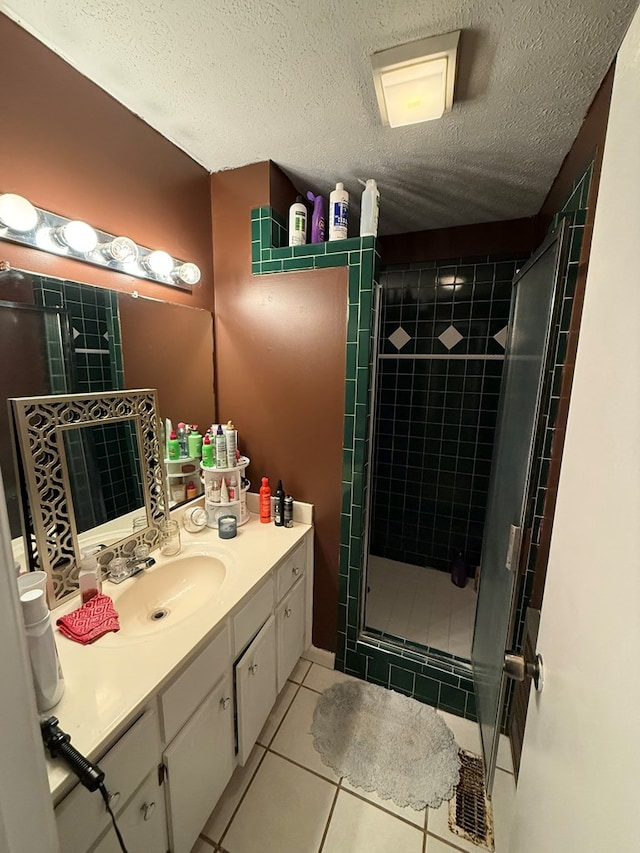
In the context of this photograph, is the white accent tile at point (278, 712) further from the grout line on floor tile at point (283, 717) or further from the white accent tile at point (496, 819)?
the white accent tile at point (496, 819)

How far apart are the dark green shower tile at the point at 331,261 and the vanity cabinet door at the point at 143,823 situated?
1724 millimetres

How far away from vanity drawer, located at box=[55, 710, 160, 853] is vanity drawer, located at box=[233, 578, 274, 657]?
0.32 m

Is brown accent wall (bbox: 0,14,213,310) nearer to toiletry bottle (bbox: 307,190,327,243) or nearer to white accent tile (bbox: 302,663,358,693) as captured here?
toiletry bottle (bbox: 307,190,327,243)

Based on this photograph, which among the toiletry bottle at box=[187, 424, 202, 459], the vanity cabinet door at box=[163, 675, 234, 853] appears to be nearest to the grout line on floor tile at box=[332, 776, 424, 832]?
the vanity cabinet door at box=[163, 675, 234, 853]

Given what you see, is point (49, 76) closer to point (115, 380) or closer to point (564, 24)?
point (115, 380)

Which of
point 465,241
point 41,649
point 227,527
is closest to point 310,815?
point 227,527

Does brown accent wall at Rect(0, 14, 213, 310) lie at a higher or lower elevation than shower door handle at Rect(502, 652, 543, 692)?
higher

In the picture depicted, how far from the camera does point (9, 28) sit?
0.88 metres

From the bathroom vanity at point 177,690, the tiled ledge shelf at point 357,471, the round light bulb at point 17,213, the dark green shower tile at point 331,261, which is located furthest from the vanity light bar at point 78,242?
the bathroom vanity at point 177,690

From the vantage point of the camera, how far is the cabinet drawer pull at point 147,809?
0.79 m

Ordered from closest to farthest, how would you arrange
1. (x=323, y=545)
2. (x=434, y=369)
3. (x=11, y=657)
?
(x=11, y=657), (x=323, y=545), (x=434, y=369)

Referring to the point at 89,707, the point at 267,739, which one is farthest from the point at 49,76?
the point at 267,739

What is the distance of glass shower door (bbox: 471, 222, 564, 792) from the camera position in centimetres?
102

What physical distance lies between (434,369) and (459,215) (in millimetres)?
921
